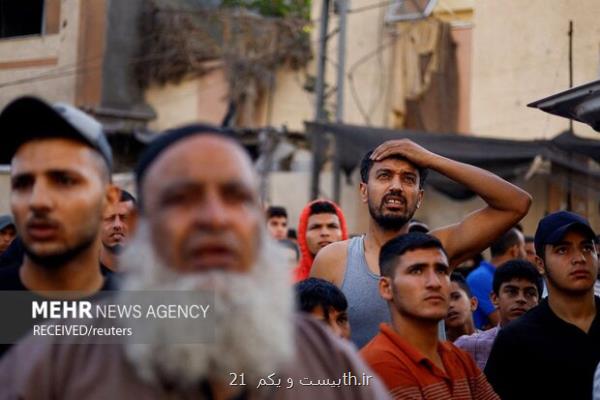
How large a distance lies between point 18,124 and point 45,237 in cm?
36

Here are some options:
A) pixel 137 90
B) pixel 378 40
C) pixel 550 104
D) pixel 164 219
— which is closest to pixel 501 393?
pixel 550 104

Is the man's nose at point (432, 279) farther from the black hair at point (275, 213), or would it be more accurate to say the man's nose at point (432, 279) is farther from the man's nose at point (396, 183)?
the black hair at point (275, 213)

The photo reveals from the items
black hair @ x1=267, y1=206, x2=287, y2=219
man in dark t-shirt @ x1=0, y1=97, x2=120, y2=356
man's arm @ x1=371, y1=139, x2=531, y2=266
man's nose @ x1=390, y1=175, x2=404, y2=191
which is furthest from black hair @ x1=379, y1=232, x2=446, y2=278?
black hair @ x1=267, y1=206, x2=287, y2=219

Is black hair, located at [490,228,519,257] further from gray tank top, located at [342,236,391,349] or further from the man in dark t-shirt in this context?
the man in dark t-shirt

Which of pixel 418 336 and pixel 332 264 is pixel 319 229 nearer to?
pixel 332 264

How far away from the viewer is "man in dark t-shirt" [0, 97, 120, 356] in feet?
9.36

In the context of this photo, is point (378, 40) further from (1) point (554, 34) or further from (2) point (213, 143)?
(2) point (213, 143)

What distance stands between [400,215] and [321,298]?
2.07 ft

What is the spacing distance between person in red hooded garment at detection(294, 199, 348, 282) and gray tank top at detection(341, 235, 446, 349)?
1868mm

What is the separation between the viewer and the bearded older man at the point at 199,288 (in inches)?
86.7

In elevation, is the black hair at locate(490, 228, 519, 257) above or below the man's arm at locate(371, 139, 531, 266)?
above

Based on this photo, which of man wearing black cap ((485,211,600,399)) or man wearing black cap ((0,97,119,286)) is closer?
man wearing black cap ((0,97,119,286))

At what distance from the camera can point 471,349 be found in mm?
5266

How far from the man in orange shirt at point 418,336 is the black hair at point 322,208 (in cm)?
238
